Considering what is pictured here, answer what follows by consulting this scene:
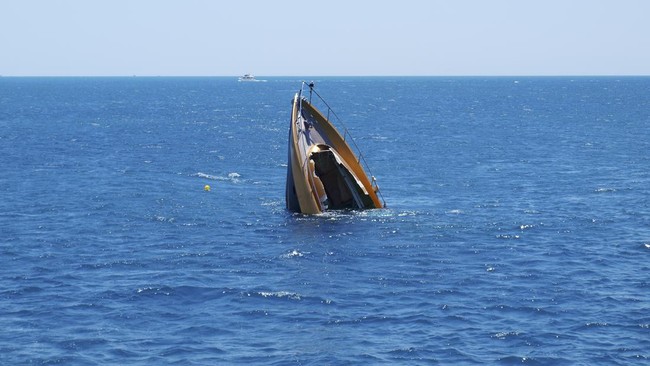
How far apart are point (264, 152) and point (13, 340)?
200 feet

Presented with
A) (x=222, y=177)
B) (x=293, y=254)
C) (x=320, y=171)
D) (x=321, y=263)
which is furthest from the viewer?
(x=222, y=177)

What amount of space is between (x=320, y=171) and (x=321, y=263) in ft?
51.2

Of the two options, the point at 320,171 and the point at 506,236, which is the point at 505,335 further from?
the point at 320,171

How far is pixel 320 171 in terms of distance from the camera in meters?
60.6

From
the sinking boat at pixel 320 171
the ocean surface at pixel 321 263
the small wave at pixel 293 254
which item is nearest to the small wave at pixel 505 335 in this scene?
the ocean surface at pixel 321 263

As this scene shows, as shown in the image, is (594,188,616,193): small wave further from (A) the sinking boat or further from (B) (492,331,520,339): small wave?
(B) (492,331,520,339): small wave

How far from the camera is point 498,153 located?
9506cm

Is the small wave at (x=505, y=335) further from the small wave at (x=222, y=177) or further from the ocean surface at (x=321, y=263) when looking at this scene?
the small wave at (x=222, y=177)

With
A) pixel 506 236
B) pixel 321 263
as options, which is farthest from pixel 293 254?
pixel 506 236

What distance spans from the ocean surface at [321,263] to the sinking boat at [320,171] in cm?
117

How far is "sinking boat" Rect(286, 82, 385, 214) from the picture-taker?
57.2 m

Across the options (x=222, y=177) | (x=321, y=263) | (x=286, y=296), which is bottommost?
(x=286, y=296)

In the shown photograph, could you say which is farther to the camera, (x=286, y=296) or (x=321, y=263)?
(x=321, y=263)

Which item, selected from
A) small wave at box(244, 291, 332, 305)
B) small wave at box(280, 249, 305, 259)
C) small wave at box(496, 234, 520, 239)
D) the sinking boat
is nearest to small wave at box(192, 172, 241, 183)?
the sinking boat
